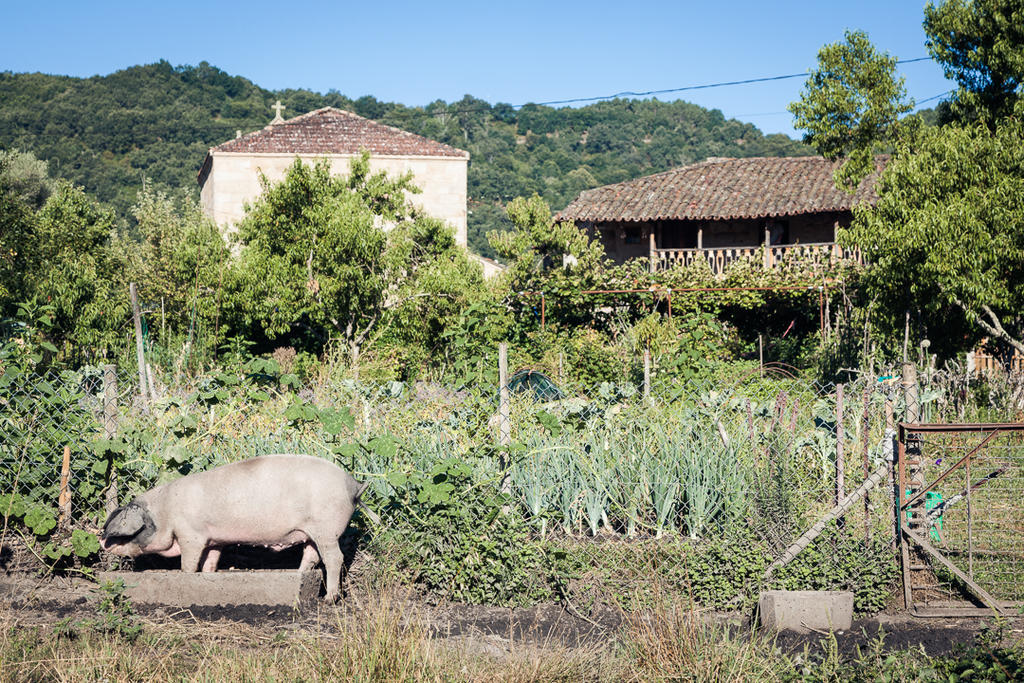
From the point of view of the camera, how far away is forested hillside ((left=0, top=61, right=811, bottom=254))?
44969 mm

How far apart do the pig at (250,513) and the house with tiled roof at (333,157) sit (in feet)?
76.4

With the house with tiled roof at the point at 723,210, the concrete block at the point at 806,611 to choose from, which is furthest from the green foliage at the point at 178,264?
the house with tiled roof at the point at 723,210

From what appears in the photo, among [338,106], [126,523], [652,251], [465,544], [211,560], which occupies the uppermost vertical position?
[338,106]

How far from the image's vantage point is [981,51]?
12.2 m

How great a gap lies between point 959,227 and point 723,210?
14.4m

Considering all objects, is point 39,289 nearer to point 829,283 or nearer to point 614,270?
point 614,270

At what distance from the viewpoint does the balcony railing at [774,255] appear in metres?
19.9

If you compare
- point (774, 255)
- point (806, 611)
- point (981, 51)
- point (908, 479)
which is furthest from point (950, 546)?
point (774, 255)

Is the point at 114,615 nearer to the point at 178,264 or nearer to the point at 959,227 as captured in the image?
the point at 959,227

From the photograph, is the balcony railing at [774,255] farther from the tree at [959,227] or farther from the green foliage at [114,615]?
the green foliage at [114,615]

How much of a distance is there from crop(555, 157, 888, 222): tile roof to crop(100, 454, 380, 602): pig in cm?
2036

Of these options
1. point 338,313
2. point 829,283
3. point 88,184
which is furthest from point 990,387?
point 88,184

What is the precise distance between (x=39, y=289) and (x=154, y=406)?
5422mm

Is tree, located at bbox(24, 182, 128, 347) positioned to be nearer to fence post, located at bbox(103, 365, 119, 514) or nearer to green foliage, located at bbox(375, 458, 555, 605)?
fence post, located at bbox(103, 365, 119, 514)
